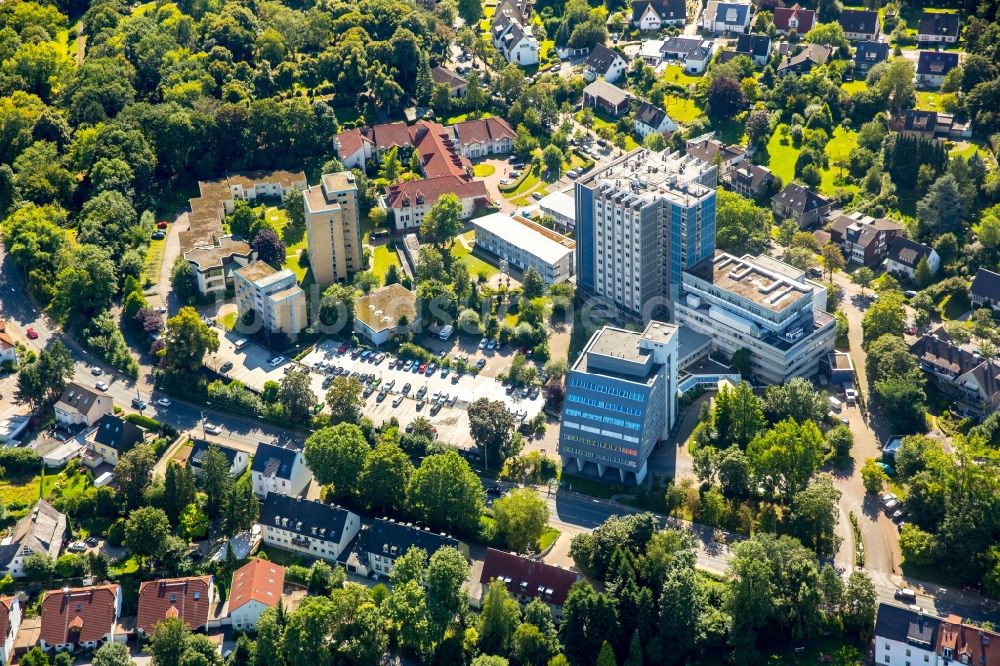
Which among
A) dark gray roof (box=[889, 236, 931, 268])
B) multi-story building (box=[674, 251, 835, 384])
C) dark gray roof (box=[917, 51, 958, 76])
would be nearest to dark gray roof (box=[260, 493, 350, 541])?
multi-story building (box=[674, 251, 835, 384])

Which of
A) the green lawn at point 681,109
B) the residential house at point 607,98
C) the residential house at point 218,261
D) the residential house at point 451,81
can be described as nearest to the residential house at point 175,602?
the residential house at point 218,261

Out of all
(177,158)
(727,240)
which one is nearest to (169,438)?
(177,158)

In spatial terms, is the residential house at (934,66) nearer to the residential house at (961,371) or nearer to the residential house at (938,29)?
the residential house at (938,29)

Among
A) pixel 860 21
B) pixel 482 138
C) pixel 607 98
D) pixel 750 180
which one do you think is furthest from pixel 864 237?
pixel 860 21

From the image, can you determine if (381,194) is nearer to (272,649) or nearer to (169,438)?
(169,438)

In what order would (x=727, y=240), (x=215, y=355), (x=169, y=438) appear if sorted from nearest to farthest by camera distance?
(x=169, y=438), (x=215, y=355), (x=727, y=240)

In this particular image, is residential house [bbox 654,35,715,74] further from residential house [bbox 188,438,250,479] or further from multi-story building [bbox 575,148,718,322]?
residential house [bbox 188,438,250,479]
